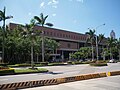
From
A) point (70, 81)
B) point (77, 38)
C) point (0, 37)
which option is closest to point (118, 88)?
point (70, 81)

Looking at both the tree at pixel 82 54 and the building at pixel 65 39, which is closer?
the building at pixel 65 39

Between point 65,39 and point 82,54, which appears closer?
point 82,54

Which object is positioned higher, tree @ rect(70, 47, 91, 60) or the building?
the building

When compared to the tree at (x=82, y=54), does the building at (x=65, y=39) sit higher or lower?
higher

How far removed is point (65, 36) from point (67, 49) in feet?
22.7

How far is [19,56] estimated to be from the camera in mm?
58438

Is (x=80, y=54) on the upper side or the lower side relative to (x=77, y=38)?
lower

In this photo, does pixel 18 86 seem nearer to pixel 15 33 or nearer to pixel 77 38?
pixel 15 33

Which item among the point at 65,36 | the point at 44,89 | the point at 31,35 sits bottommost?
the point at 44,89

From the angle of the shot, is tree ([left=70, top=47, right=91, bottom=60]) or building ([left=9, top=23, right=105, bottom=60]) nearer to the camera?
building ([left=9, top=23, right=105, bottom=60])

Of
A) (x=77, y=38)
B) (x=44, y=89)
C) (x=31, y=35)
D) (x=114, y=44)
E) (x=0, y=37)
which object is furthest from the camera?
(x=77, y=38)

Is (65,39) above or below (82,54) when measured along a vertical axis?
above

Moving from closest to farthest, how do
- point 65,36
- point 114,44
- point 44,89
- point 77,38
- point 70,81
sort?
point 44,89 → point 70,81 → point 114,44 → point 65,36 → point 77,38

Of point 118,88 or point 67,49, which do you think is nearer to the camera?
point 118,88
